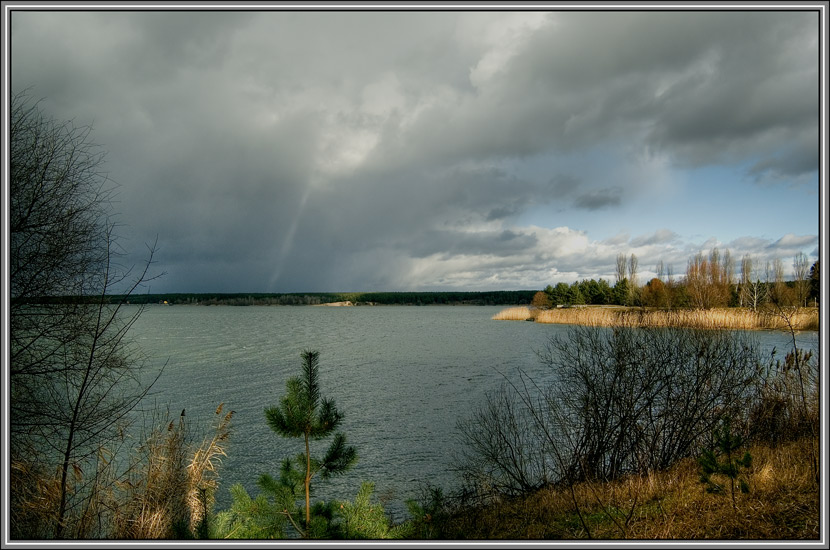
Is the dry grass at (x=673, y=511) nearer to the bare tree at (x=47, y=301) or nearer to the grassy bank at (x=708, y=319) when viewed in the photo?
the grassy bank at (x=708, y=319)

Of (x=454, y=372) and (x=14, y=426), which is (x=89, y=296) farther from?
(x=454, y=372)

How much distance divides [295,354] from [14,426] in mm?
24930

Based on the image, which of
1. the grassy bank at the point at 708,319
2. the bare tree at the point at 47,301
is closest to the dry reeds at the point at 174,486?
the bare tree at the point at 47,301

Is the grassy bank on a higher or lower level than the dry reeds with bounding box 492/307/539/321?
higher

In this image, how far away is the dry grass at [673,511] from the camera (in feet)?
16.6

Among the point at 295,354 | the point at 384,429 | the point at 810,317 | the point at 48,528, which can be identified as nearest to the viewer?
the point at 48,528

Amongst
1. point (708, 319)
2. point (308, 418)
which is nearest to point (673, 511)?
point (308, 418)

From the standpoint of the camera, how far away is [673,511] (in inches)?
234

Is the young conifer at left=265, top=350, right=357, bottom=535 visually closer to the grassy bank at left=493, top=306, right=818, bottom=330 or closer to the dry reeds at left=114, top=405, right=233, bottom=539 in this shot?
the dry reeds at left=114, top=405, right=233, bottom=539

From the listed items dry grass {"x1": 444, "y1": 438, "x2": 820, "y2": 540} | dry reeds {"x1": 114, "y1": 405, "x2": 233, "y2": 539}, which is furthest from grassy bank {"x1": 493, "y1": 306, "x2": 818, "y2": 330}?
dry reeds {"x1": 114, "y1": 405, "x2": 233, "y2": 539}

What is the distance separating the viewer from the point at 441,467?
37.3 ft

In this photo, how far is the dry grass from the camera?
16.6 feet

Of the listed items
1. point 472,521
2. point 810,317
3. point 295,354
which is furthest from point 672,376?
point 295,354

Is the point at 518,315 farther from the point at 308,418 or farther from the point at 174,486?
the point at 308,418
